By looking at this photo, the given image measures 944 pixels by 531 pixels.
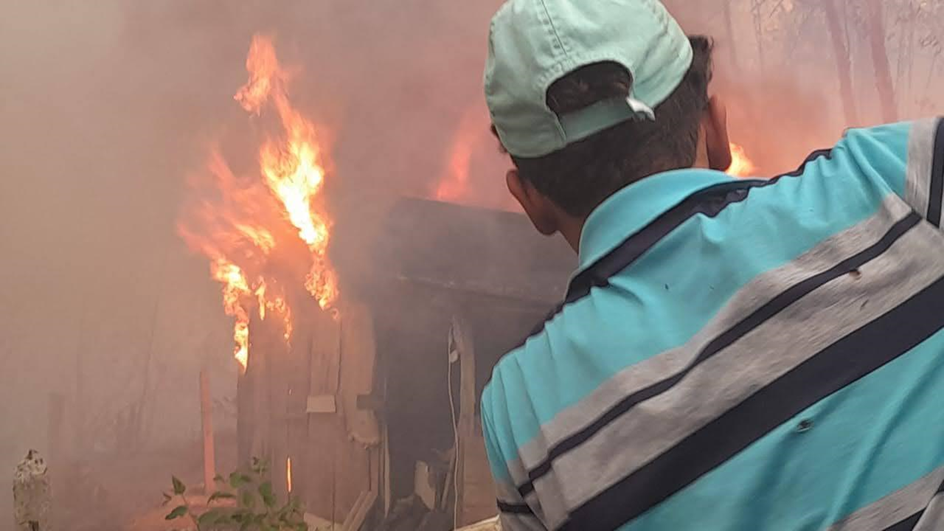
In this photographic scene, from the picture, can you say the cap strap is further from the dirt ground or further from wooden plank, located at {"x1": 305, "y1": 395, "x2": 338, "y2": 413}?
the dirt ground

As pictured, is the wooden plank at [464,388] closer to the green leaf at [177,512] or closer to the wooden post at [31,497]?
the green leaf at [177,512]

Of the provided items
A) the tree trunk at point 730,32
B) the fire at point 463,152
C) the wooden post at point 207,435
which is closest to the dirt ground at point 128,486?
the wooden post at point 207,435

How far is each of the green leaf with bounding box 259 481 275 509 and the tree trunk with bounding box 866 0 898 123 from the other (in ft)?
5.05

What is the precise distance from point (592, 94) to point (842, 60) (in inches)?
60.9

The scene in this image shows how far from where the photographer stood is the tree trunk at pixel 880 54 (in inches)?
76.0

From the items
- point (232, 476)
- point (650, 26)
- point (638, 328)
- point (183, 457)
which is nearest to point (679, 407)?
point (638, 328)

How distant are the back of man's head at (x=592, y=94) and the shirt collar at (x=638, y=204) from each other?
2 centimetres

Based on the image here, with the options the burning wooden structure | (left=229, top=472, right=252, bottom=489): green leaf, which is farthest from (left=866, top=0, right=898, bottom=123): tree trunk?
(left=229, top=472, right=252, bottom=489): green leaf

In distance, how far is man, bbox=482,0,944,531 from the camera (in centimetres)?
49

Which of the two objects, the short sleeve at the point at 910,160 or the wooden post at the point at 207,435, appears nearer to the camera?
the short sleeve at the point at 910,160

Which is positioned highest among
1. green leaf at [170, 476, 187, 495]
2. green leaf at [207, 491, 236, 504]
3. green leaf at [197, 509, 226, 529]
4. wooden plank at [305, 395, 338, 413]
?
wooden plank at [305, 395, 338, 413]

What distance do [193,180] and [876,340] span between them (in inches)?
69.5

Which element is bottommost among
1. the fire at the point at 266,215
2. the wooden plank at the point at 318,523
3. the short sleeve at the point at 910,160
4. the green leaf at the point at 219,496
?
the wooden plank at the point at 318,523

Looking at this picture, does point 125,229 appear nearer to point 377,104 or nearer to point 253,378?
point 253,378
